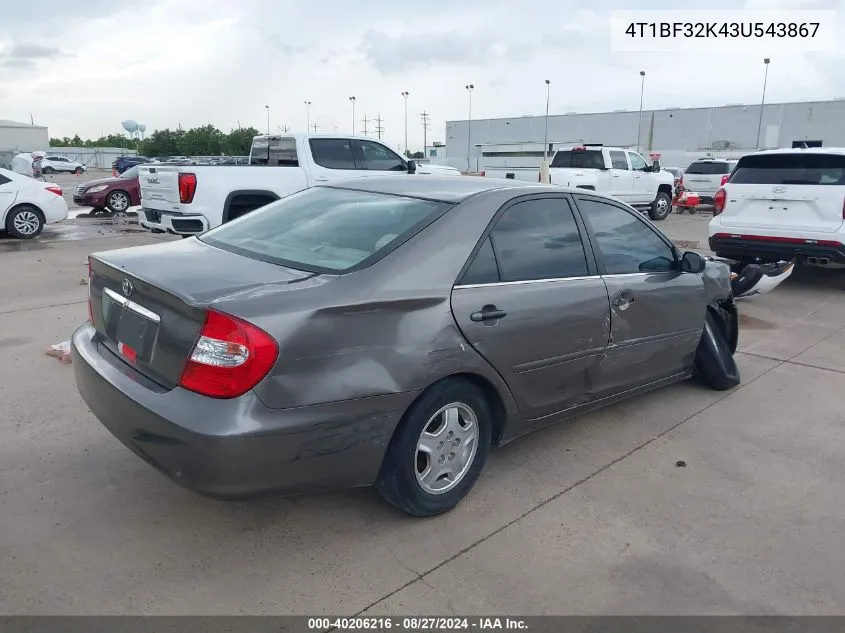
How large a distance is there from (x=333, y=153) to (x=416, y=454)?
28.3ft

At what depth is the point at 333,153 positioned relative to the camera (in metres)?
10.9

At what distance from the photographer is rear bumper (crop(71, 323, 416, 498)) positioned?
2520mm

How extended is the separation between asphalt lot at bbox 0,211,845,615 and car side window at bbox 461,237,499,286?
1107mm

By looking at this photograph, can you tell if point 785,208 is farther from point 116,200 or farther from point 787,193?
point 116,200

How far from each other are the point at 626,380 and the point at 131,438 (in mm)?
2785

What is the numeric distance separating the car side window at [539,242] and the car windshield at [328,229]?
37cm

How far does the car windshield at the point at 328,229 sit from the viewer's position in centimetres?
314

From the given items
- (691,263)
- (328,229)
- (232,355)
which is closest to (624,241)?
(691,263)

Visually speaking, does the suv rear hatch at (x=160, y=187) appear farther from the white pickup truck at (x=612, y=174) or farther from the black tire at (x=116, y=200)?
the white pickup truck at (x=612, y=174)

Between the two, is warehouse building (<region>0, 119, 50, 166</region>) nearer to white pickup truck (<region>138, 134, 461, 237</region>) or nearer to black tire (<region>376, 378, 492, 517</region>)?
white pickup truck (<region>138, 134, 461, 237</region>)

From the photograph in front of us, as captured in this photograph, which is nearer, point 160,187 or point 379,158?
point 160,187

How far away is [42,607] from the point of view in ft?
8.41
